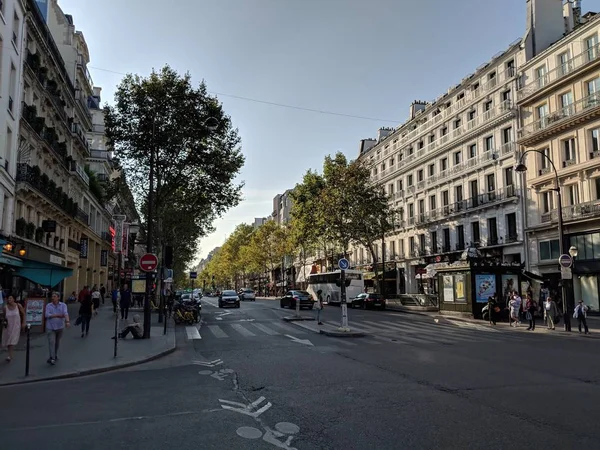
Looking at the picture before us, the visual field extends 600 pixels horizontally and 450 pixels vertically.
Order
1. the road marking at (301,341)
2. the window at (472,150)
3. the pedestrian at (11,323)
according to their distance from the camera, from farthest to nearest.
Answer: the window at (472,150) < the road marking at (301,341) < the pedestrian at (11,323)

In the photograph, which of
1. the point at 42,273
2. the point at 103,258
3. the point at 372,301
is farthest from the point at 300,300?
the point at 103,258

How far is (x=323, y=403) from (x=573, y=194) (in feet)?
96.4

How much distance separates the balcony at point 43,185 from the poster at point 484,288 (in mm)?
24116

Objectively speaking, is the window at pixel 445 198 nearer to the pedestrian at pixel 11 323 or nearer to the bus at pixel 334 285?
the bus at pixel 334 285

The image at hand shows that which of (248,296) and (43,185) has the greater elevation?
(43,185)

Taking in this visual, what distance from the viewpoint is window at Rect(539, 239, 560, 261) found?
1257 inches

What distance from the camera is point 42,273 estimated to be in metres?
19.7

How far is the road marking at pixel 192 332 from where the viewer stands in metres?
18.2

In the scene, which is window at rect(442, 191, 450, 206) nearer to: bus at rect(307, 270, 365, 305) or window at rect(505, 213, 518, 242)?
window at rect(505, 213, 518, 242)

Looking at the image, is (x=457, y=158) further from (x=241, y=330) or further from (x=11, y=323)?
(x=11, y=323)

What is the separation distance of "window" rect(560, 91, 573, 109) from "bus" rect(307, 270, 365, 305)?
69.9 ft

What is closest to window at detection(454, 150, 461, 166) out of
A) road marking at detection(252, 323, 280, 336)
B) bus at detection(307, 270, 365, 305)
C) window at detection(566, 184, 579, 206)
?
window at detection(566, 184, 579, 206)

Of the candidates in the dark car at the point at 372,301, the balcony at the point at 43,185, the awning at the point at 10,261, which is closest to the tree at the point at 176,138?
the balcony at the point at 43,185

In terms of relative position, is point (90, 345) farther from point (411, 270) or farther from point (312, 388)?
point (411, 270)
